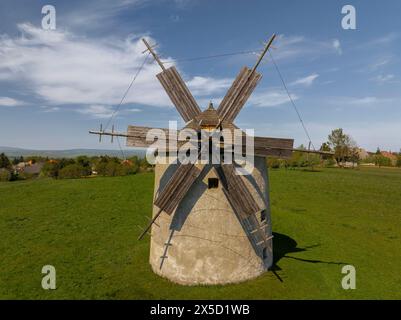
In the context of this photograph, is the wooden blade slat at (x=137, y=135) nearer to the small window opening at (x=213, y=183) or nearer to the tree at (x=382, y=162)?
the small window opening at (x=213, y=183)

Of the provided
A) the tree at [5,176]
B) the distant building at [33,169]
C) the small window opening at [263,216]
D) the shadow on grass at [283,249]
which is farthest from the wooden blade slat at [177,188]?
the distant building at [33,169]

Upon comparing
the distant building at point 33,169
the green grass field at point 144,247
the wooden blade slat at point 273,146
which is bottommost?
the green grass field at point 144,247

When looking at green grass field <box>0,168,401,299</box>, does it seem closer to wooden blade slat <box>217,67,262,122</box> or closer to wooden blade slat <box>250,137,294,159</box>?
wooden blade slat <box>250,137,294,159</box>

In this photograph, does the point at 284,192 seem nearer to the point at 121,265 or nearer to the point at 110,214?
the point at 110,214

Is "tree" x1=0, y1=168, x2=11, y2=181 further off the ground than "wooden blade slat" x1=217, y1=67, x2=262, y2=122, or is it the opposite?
"wooden blade slat" x1=217, y1=67, x2=262, y2=122

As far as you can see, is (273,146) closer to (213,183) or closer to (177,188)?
(213,183)

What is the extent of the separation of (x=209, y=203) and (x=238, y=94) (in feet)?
17.0

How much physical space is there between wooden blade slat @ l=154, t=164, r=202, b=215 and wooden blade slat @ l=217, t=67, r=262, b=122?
3034 mm

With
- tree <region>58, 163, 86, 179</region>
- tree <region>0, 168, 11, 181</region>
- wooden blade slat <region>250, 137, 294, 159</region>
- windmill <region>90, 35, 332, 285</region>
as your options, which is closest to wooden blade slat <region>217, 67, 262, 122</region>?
windmill <region>90, 35, 332, 285</region>

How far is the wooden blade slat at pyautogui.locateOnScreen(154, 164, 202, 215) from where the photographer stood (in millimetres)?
13188

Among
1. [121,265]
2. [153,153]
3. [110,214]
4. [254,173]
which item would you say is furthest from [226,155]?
[110,214]

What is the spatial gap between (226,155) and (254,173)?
181cm

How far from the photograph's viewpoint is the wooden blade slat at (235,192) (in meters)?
13.4

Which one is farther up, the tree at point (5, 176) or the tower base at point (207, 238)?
the tree at point (5, 176)
